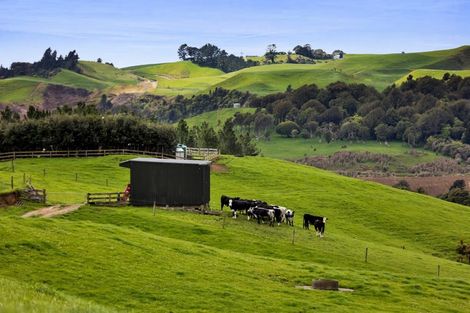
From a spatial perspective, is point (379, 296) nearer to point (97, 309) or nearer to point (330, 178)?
point (97, 309)

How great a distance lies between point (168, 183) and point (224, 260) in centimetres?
1862

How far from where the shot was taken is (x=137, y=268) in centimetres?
3359

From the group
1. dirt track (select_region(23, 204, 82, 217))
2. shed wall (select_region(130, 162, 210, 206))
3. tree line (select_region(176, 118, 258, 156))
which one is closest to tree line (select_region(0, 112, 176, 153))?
tree line (select_region(176, 118, 258, 156))

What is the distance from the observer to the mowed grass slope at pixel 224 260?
30312mm

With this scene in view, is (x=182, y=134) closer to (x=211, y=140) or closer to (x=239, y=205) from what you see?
(x=211, y=140)

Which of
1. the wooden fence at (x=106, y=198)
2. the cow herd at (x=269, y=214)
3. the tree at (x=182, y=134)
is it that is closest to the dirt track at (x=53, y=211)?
the wooden fence at (x=106, y=198)

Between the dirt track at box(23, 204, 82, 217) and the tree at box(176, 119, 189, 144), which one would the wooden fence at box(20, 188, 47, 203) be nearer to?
the dirt track at box(23, 204, 82, 217)

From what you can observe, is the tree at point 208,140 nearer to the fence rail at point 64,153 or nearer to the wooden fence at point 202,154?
the wooden fence at point 202,154

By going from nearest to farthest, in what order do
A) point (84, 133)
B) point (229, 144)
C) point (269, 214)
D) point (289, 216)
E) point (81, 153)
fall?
point (269, 214) < point (289, 216) < point (81, 153) < point (84, 133) < point (229, 144)

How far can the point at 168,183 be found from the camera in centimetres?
5650

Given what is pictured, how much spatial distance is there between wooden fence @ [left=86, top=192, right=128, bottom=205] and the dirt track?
2306mm

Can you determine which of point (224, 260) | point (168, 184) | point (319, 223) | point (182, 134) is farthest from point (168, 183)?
point (182, 134)

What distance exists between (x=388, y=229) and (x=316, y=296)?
34.6 metres

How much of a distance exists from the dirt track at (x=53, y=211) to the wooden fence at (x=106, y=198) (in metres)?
2.31
